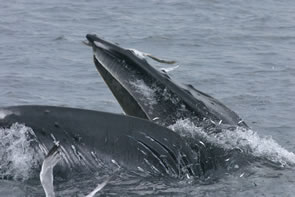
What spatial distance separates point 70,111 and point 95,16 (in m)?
18.3

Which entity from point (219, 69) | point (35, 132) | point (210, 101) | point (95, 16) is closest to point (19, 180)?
point (35, 132)

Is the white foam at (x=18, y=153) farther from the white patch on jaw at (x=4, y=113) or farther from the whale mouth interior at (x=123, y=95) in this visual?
the whale mouth interior at (x=123, y=95)

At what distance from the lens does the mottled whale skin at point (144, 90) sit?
28.0 feet

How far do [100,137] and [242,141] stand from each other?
1869 mm

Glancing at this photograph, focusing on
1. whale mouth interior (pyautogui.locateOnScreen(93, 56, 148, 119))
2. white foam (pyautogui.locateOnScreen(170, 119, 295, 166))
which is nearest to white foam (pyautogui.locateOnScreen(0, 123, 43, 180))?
Result: whale mouth interior (pyautogui.locateOnScreen(93, 56, 148, 119))

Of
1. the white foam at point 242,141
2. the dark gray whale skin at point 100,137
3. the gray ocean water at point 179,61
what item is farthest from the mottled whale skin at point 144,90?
the gray ocean water at point 179,61

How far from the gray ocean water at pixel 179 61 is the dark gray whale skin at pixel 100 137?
0.24 m

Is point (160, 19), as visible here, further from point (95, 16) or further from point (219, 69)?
point (219, 69)

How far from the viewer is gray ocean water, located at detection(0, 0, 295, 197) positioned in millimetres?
8578

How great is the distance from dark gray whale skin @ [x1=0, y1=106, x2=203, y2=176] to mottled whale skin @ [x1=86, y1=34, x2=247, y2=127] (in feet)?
1.77

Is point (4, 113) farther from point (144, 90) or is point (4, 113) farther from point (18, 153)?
point (144, 90)

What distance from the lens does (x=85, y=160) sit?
26.1ft

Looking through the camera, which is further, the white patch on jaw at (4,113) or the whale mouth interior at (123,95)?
the whale mouth interior at (123,95)

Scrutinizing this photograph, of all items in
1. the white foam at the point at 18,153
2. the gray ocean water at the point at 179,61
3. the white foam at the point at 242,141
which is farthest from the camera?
the gray ocean water at the point at 179,61
